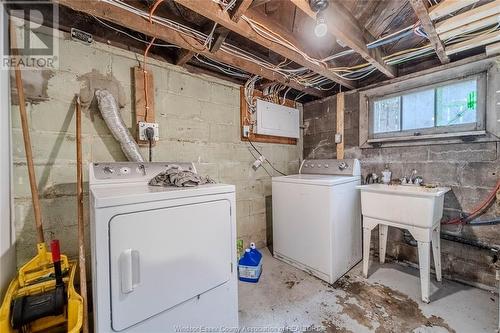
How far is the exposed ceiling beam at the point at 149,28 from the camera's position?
119cm

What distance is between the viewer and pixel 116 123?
1.52 meters

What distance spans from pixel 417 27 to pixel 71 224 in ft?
8.97

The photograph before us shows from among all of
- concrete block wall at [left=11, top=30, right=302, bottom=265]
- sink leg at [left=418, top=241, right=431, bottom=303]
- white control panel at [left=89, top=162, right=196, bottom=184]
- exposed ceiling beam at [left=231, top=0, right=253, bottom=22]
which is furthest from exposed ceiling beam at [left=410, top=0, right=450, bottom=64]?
white control panel at [left=89, top=162, right=196, bottom=184]

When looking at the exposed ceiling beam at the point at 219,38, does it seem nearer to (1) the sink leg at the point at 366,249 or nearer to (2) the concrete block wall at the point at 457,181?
(2) the concrete block wall at the point at 457,181

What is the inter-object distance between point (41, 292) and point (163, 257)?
659 mm

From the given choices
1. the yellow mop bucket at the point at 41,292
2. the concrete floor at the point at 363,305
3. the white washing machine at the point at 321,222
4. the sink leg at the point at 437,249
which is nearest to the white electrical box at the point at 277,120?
the white washing machine at the point at 321,222

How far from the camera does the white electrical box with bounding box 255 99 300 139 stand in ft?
8.27

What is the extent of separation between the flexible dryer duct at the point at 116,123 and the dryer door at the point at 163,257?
708 millimetres

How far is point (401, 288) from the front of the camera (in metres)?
1.83

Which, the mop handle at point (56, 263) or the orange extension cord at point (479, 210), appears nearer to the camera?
the mop handle at point (56, 263)

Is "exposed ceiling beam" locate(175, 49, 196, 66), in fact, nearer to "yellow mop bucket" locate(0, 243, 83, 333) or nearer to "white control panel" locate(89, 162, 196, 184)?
"white control panel" locate(89, 162, 196, 184)

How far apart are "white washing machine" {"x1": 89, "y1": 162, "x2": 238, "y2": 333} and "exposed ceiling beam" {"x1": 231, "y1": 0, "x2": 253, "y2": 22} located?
3.38ft

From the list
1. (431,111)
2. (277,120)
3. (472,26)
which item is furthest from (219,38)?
(431,111)

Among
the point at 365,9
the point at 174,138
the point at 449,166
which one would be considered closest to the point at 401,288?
the point at 449,166
